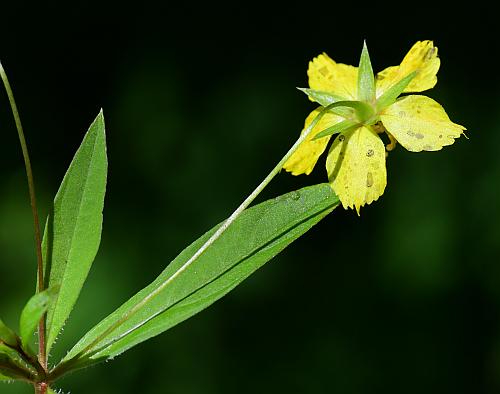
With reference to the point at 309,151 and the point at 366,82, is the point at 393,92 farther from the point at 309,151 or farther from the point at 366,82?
the point at 309,151

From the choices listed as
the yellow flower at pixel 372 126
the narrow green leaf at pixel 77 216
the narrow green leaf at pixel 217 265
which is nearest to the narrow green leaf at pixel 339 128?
the yellow flower at pixel 372 126

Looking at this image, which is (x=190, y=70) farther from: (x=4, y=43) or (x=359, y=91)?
(x=359, y=91)

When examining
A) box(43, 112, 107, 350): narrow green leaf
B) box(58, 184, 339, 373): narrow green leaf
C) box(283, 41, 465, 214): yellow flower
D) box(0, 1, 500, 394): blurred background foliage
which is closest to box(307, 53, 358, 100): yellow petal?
box(283, 41, 465, 214): yellow flower

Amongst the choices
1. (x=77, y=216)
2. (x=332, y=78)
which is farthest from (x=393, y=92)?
(x=77, y=216)

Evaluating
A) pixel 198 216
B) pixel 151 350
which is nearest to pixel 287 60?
pixel 198 216

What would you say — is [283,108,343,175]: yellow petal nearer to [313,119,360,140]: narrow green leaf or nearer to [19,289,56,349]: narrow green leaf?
[313,119,360,140]: narrow green leaf

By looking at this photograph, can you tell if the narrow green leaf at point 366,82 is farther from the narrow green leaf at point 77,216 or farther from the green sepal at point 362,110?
the narrow green leaf at point 77,216
